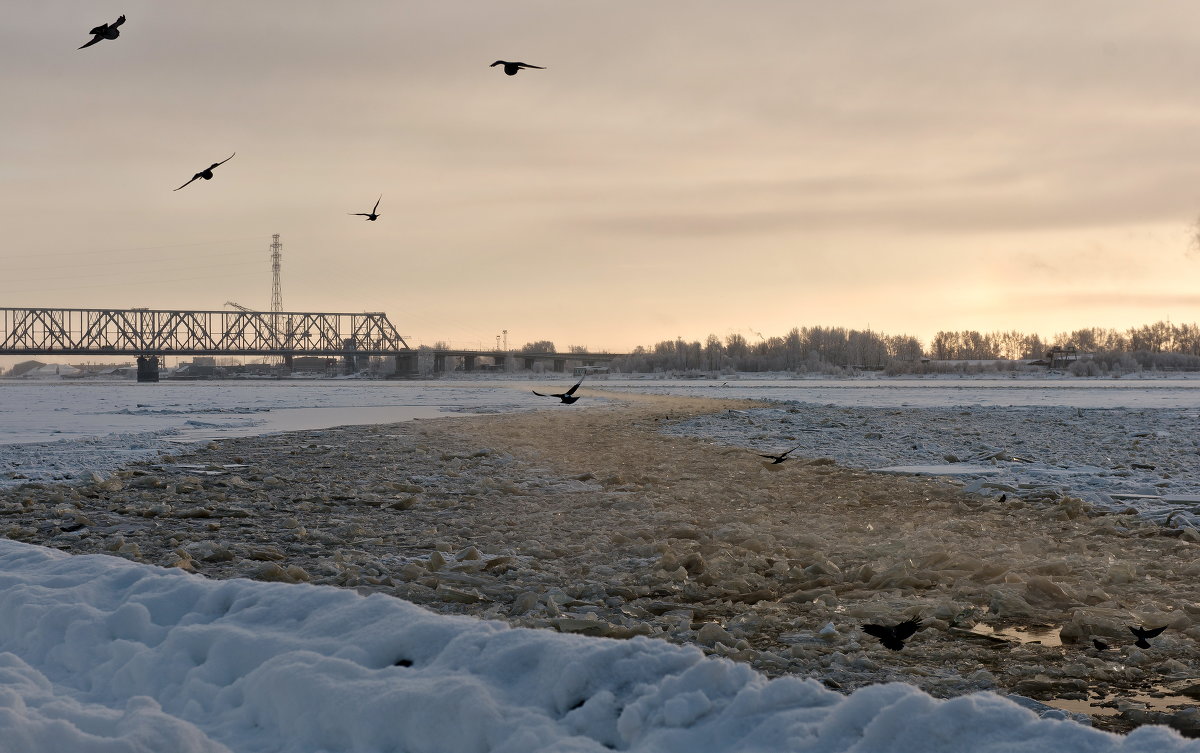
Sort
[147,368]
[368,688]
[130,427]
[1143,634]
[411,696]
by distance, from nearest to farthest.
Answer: [411,696]
[368,688]
[1143,634]
[130,427]
[147,368]

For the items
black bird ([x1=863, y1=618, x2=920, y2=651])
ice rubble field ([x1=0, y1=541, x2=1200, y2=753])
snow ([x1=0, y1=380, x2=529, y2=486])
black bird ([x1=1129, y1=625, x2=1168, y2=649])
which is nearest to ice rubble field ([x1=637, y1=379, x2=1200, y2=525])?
black bird ([x1=1129, y1=625, x2=1168, y2=649])

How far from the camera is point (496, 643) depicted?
4.41 m

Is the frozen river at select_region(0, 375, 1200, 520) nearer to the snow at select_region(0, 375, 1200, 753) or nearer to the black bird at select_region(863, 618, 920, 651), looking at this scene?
the black bird at select_region(863, 618, 920, 651)

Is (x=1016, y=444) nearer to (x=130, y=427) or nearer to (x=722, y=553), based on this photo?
(x=722, y=553)

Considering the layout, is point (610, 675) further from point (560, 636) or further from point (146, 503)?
point (146, 503)

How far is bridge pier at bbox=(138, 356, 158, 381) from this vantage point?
118312mm

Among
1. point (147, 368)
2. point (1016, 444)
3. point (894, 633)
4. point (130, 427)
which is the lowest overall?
point (894, 633)

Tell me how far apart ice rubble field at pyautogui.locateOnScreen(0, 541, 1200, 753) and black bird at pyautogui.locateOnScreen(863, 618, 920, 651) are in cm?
178

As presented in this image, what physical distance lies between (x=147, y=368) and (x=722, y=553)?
12866 centimetres

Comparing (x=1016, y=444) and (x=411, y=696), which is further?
(x=1016, y=444)

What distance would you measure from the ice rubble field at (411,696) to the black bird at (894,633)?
70.3 inches

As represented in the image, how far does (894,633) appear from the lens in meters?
5.54

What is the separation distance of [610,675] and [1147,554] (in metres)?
6.25

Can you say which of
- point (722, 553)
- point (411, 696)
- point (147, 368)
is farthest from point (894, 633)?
point (147, 368)
